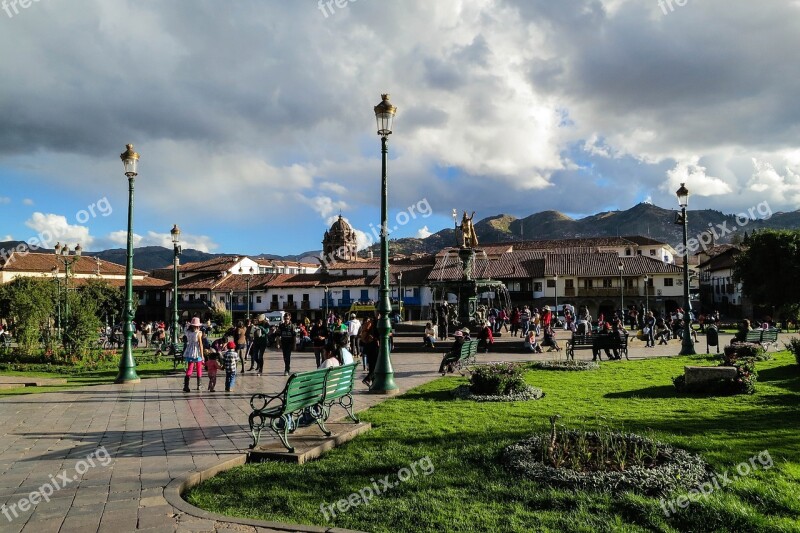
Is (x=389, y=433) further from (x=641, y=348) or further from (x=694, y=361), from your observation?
(x=641, y=348)

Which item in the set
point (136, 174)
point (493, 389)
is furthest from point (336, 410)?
point (136, 174)

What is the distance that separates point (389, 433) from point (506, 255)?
58498mm

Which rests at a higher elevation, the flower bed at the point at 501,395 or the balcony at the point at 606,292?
the balcony at the point at 606,292

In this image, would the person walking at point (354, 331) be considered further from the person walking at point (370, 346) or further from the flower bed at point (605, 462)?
the flower bed at point (605, 462)

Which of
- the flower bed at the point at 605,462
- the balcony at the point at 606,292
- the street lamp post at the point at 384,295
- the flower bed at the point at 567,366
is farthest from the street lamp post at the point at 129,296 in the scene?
the balcony at the point at 606,292

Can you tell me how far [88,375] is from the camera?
15.9 meters

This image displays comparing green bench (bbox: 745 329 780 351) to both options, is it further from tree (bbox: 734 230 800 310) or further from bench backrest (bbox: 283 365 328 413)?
tree (bbox: 734 230 800 310)

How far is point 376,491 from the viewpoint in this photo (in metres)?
4.93

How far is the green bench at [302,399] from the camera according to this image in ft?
19.8

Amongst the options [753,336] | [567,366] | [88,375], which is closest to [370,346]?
[567,366]

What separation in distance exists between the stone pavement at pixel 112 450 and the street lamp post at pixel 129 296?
0.81 meters

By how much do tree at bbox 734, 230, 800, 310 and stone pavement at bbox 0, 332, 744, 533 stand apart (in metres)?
40.5

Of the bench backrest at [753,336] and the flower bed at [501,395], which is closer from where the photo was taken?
the flower bed at [501,395]

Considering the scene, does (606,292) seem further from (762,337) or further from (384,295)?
(384,295)
